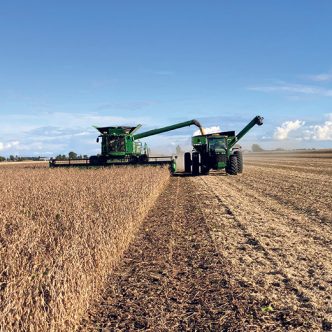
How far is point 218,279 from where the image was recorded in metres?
5.27

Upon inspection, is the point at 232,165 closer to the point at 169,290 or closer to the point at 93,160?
the point at 93,160

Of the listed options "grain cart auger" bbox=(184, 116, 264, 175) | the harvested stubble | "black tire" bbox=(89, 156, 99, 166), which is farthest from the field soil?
"black tire" bbox=(89, 156, 99, 166)

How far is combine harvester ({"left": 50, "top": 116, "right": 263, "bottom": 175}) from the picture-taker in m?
23.3

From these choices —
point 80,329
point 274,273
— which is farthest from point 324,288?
point 80,329

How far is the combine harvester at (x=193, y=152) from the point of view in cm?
2333

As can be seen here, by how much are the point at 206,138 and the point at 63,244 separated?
19.5 m

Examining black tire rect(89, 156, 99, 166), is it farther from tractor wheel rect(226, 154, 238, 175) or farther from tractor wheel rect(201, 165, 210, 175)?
tractor wheel rect(226, 154, 238, 175)

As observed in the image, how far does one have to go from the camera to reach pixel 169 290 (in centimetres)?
491

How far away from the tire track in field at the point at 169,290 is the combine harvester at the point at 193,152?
1565 centimetres

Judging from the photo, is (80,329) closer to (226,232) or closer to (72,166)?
(226,232)

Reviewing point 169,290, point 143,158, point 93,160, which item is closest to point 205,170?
point 143,158

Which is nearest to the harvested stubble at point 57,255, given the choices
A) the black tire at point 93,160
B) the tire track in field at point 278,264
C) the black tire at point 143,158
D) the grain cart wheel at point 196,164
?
the tire track in field at point 278,264

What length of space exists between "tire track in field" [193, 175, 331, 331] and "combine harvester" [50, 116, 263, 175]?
43.1 feet

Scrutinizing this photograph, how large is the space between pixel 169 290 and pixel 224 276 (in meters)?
0.86
